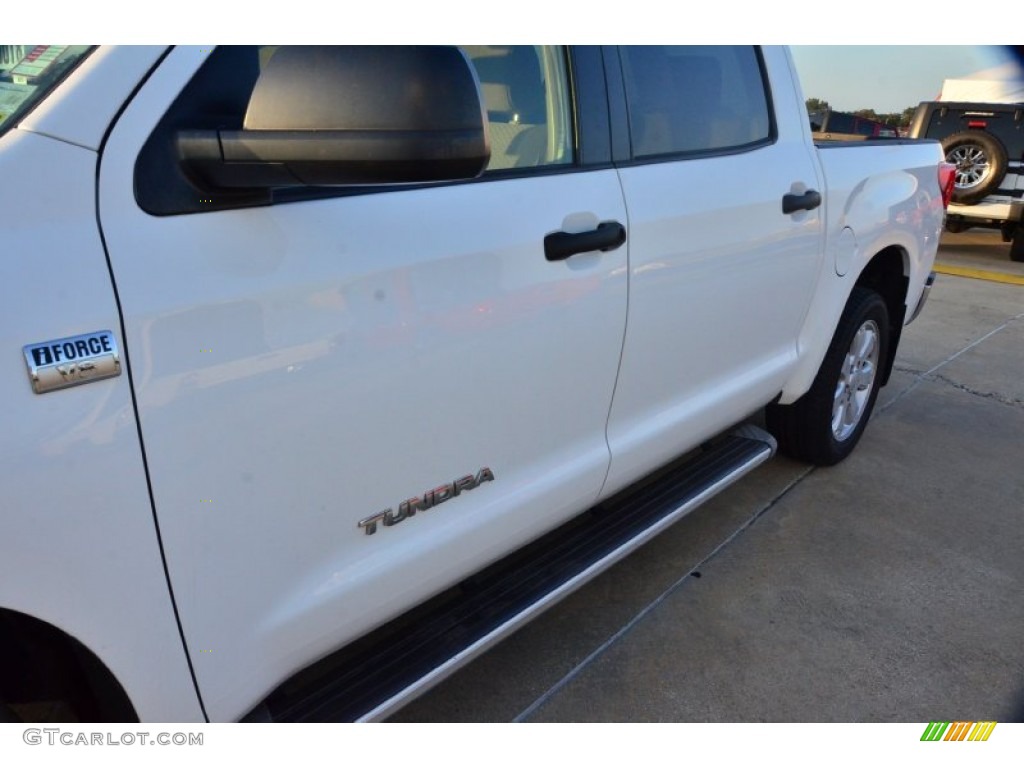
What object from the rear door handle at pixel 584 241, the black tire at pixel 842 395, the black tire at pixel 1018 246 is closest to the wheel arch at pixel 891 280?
the black tire at pixel 842 395

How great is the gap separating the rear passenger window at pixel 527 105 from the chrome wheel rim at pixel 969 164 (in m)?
8.78

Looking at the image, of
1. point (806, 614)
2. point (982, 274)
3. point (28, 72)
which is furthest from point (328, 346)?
point (982, 274)

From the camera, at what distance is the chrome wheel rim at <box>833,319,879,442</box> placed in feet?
10.8

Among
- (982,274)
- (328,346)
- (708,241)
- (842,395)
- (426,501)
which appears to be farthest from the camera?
(982,274)

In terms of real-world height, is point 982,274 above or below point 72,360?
below

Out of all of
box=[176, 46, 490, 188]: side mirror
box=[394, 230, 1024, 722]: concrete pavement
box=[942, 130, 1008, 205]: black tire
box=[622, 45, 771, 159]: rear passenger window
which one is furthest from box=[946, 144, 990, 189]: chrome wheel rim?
box=[176, 46, 490, 188]: side mirror

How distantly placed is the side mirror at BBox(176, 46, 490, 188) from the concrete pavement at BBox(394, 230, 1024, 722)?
1559mm

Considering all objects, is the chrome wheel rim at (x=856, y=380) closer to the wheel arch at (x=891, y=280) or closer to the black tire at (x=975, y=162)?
the wheel arch at (x=891, y=280)

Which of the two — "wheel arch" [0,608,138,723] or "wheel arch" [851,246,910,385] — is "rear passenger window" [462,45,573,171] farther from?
"wheel arch" [851,246,910,385]

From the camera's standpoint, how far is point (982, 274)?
26.9 ft

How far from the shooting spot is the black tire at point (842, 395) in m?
3.14

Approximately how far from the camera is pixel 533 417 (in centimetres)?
177

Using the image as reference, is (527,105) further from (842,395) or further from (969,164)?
(969,164)

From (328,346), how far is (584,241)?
692 mm
